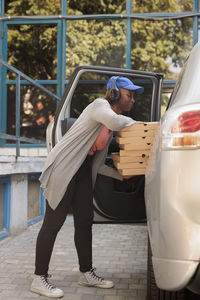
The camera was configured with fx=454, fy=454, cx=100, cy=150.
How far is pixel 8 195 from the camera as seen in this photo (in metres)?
5.90

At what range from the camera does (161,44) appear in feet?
33.0

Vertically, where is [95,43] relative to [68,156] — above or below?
above

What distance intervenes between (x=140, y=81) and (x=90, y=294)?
89.7 inches

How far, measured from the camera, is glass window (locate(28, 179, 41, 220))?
22.9 ft

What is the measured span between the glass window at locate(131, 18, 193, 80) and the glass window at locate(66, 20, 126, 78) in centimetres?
33

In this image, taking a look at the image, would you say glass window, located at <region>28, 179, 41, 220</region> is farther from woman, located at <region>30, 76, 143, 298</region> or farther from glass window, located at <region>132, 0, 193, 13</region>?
glass window, located at <region>132, 0, 193, 13</region>

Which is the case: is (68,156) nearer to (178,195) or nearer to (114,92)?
(114,92)

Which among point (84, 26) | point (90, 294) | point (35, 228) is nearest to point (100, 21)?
point (84, 26)

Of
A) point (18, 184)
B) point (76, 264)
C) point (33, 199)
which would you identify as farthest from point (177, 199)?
point (33, 199)

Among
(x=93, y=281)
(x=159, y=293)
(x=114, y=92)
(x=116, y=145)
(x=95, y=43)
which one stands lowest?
(x=93, y=281)

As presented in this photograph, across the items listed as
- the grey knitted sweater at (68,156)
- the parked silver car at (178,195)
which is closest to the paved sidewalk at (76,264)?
the grey knitted sweater at (68,156)

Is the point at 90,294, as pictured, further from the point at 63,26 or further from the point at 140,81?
the point at 63,26

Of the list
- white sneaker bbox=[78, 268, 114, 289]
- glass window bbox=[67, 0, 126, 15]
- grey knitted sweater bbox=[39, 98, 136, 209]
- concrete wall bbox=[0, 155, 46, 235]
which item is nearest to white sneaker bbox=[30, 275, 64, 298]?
white sneaker bbox=[78, 268, 114, 289]

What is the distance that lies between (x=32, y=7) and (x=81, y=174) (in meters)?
7.67
